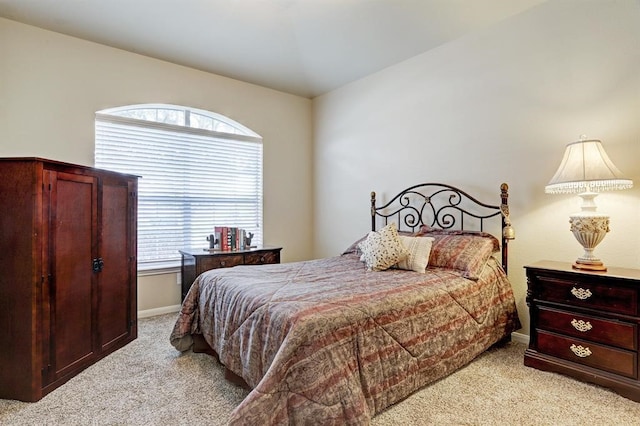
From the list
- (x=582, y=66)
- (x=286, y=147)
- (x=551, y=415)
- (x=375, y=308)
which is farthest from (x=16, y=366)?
(x=582, y=66)

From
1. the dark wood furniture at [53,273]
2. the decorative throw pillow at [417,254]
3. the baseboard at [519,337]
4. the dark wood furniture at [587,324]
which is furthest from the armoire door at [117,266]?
the baseboard at [519,337]

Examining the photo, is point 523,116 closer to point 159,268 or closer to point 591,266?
point 591,266

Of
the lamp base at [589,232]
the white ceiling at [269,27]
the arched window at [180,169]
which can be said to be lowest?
the lamp base at [589,232]

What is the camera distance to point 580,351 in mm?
2135

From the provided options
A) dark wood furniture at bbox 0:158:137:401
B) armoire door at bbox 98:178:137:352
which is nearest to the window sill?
armoire door at bbox 98:178:137:352

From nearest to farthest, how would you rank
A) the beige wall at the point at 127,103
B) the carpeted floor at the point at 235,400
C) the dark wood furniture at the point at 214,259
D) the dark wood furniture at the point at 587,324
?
the carpeted floor at the point at 235,400
the dark wood furniture at the point at 587,324
the beige wall at the point at 127,103
the dark wood furniture at the point at 214,259

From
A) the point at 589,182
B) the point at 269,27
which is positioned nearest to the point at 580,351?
the point at 589,182

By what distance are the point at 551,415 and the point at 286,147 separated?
3.94 metres

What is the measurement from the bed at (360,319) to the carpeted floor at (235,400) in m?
0.12

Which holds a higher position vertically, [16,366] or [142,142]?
[142,142]

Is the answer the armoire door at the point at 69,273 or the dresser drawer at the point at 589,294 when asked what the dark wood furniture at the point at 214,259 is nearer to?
the armoire door at the point at 69,273

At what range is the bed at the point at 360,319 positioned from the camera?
58.6 inches

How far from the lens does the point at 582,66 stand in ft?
8.27

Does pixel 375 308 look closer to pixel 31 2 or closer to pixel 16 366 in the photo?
pixel 16 366
